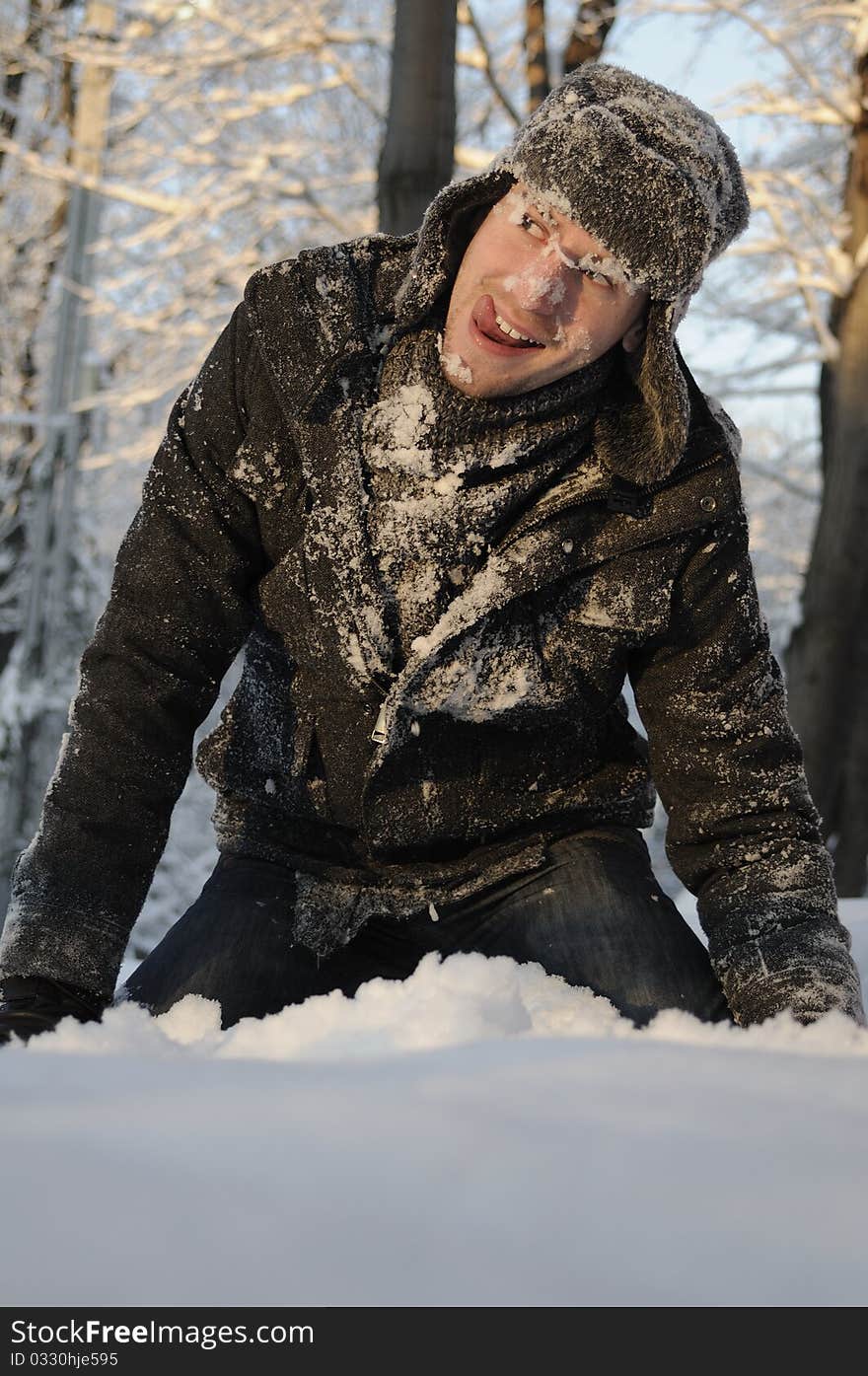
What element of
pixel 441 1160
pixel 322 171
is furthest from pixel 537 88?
pixel 441 1160

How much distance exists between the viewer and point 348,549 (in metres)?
2.04

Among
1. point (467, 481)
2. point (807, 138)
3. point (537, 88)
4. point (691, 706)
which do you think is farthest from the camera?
point (807, 138)

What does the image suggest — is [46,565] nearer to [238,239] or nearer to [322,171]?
[238,239]

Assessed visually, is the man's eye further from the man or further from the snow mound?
the snow mound

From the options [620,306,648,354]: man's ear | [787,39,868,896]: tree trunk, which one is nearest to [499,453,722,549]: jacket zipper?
[620,306,648,354]: man's ear

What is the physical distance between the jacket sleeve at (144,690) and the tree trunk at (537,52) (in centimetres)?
581

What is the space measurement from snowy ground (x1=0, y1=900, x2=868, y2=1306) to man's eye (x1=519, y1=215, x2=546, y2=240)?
117 centimetres

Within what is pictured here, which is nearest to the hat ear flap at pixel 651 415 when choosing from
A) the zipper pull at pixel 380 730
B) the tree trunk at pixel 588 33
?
the zipper pull at pixel 380 730

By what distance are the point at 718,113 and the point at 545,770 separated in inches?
262

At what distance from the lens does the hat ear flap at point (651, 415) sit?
2043 mm

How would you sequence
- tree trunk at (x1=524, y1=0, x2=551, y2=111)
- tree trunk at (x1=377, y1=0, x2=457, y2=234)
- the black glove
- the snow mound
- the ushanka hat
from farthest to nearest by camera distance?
tree trunk at (x1=524, y1=0, x2=551, y2=111) → tree trunk at (x1=377, y1=0, x2=457, y2=234) → the ushanka hat → the black glove → the snow mound

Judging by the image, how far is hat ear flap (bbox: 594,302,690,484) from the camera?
2043 millimetres

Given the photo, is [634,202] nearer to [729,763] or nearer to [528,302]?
[528,302]

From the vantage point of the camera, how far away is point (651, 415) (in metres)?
2.10
